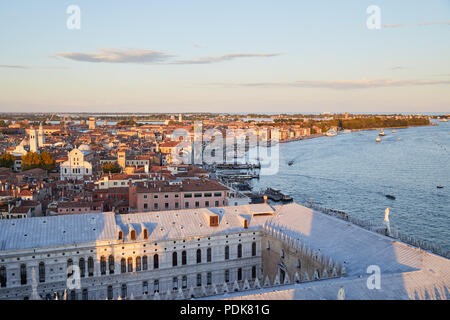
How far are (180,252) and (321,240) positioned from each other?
3.95 m

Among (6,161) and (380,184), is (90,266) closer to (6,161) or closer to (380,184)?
(380,184)

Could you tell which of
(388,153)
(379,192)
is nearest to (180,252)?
(379,192)

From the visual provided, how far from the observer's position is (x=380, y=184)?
3306 cm

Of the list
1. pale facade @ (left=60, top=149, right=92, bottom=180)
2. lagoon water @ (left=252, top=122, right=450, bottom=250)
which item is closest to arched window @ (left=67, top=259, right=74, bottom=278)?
lagoon water @ (left=252, top=122, right=450, bottom=250)

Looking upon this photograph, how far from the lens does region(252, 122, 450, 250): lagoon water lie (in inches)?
913

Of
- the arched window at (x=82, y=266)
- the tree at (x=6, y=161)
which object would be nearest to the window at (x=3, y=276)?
the arched window at (x=82, y=266)

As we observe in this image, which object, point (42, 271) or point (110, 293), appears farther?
point (110, 293)

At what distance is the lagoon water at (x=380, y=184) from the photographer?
2319cm

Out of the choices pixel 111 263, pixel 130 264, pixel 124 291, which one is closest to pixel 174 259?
pixel 130 264

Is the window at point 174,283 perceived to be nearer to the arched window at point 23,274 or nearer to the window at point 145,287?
the window at point 145,287

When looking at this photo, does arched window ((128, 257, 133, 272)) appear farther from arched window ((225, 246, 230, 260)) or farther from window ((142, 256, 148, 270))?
arched window ((225, 246, 230, 260))

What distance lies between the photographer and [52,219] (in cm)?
1259
